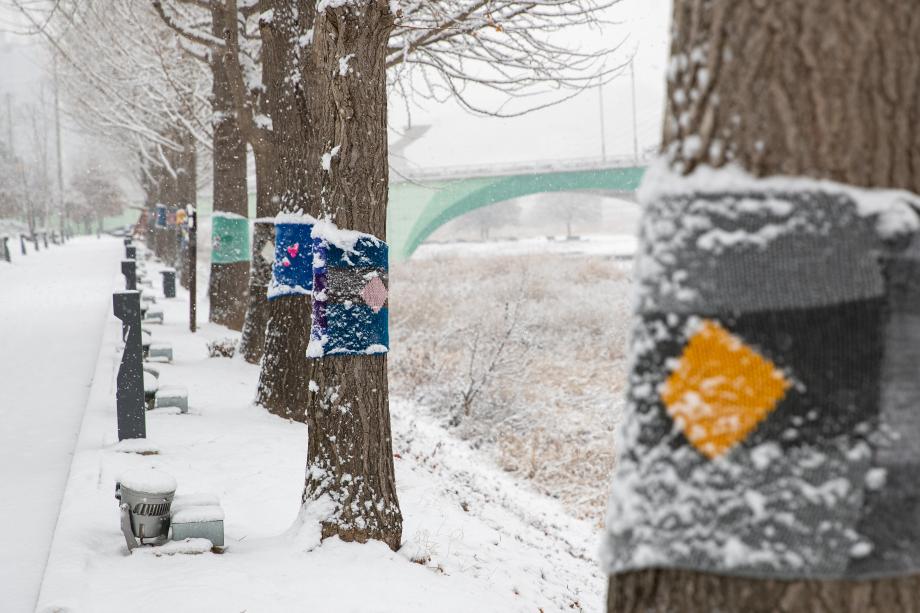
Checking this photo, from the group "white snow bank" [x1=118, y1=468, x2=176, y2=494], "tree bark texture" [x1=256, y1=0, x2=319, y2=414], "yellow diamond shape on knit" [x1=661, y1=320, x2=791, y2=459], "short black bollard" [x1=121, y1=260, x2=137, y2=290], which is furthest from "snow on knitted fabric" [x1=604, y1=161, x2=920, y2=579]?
"short black bollard" [x1=121, y1=260, x2=137, y2=290]

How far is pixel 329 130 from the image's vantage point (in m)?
4.46

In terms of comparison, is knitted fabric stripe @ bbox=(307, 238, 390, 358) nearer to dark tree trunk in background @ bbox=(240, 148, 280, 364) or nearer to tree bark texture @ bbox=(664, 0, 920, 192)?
tree bark texture @ bbox=(664, 0, 920, 192)

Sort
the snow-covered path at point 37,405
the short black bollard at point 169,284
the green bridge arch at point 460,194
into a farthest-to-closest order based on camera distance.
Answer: the green bridge arch at point 460,194
the short black bollard at point 169,284
the snow-covered path at point 37,405

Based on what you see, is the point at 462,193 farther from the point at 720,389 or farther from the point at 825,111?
the point at 720,389

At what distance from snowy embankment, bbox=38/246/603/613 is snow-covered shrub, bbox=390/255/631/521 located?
1.57 meters

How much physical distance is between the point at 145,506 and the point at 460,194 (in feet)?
128

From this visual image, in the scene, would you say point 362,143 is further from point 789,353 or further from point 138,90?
point 138,90

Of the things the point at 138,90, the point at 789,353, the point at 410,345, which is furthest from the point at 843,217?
the point at 138,90

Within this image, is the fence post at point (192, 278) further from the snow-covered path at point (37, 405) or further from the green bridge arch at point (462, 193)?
the green bridge arch at point (462, 193)

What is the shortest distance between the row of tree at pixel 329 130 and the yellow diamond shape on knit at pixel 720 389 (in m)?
3.15

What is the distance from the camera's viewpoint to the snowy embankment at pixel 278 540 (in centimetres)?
387

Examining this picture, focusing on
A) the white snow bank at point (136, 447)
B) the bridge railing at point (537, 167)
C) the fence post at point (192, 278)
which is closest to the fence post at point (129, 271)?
the fence post at point (192, 278)

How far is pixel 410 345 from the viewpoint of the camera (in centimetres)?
1545

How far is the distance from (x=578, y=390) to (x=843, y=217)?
1245 cm
